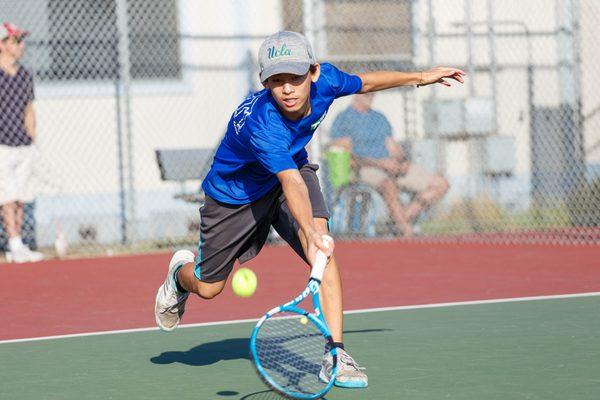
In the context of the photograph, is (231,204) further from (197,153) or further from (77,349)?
(197,153)

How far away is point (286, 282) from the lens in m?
9.98

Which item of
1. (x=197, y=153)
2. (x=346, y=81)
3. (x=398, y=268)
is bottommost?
(x=398, y=268)

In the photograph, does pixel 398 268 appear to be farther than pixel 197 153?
No

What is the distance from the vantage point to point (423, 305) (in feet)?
27.6

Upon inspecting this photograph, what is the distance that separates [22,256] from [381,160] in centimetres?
425

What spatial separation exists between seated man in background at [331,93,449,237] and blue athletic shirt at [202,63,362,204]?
7528mm

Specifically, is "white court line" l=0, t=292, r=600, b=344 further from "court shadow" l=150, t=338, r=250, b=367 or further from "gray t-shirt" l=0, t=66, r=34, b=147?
"gray t-shirt" l=0, t=66, r=34, b=147

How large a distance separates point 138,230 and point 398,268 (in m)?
4.00

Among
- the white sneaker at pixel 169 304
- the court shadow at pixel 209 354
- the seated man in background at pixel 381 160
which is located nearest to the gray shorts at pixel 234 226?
the white sneaker at pixel 169 304

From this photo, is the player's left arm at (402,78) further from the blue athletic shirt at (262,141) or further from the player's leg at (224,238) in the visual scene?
the player's leg at (224,238)

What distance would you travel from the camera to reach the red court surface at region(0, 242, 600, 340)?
8.38 m

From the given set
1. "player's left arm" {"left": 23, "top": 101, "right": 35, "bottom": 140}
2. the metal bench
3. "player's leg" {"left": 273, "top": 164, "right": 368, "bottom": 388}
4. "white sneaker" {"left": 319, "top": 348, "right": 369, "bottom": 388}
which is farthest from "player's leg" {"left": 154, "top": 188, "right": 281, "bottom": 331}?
the metal bench

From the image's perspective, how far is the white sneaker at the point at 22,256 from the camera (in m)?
12.3

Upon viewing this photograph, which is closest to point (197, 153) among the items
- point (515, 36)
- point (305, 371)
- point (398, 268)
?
point (398, 268)
